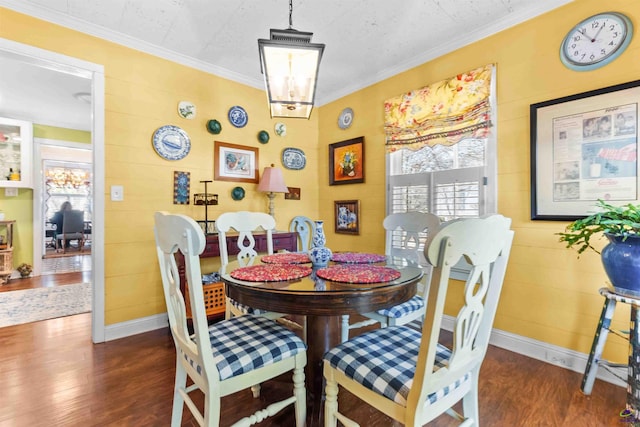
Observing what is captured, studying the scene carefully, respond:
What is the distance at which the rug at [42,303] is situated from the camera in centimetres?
293

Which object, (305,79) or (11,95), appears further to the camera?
(11,95)

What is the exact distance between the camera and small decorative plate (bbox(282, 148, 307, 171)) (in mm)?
3648

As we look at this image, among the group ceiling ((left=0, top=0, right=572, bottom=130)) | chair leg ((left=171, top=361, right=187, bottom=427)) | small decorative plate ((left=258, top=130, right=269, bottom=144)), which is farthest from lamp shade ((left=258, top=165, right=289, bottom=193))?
chair leg ((left=171, top=361, right=187, bottom=427))

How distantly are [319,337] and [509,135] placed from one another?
206cm

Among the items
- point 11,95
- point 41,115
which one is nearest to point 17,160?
point 41,115

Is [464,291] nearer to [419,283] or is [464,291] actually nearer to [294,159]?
[419,283]

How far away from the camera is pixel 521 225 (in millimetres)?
2236

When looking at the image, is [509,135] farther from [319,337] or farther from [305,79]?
[319,337]

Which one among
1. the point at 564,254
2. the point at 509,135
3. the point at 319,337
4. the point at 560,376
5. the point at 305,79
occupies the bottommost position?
the point at 560,376

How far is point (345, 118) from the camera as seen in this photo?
11.8ft

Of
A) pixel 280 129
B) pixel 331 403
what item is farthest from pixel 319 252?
pixel 280 129

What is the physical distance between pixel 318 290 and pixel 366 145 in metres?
2.49

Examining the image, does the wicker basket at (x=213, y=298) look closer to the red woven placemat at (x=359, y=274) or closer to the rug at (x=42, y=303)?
the red woven placemat at (x=359, y=274)

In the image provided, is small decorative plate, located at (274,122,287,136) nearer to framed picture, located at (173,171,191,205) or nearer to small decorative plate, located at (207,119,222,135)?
small decorative plate, located at (207,119,222,135)
